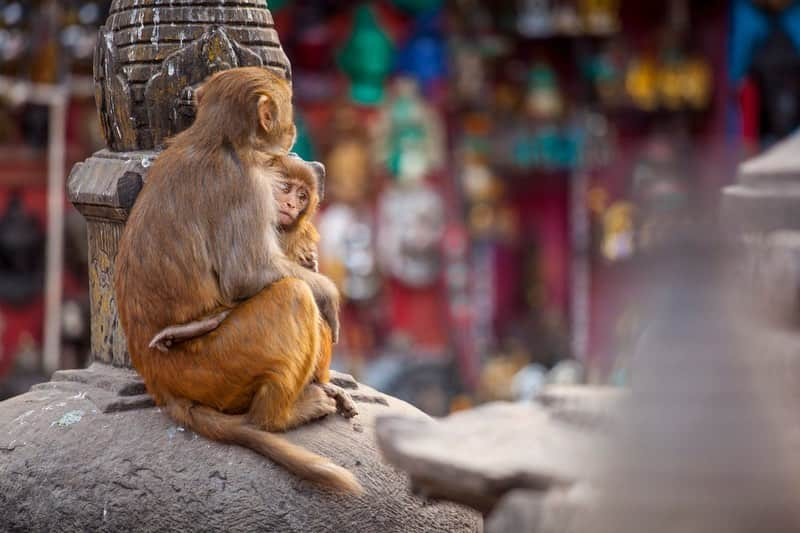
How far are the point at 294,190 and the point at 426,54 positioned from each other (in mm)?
5555

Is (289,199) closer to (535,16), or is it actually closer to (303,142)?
(303,142)

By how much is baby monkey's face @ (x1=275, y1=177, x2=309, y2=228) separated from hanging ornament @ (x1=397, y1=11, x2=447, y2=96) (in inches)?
214

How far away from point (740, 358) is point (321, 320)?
65.6 inches

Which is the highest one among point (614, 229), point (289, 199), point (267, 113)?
point (267, 113)

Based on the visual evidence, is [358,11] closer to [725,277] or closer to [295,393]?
[295,393]

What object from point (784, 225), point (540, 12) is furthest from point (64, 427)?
point (540, 12)

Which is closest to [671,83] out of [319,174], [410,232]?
[410,232]

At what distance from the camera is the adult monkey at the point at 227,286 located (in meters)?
3.28

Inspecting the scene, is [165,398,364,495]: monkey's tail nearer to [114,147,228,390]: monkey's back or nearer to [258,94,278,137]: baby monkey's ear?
[114,147,228,390]: monkey's back

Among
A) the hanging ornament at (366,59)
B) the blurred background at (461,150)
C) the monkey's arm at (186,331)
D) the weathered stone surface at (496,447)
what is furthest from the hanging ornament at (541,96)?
the weathered stone surface at (496,447)

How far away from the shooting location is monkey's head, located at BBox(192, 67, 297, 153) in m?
3.34

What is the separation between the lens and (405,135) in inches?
341

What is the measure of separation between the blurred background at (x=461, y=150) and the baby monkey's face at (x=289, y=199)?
4.40 metres

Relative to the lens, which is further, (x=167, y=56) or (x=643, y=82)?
(x=643, y=82)
